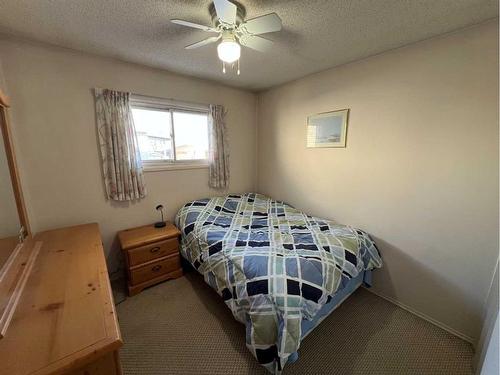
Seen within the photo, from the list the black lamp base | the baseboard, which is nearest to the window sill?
the black lamp base

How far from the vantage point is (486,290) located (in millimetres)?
1550

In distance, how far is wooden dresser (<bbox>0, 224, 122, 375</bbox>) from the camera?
0.73 meters

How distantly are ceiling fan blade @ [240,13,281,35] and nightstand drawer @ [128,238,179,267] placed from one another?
2023mm

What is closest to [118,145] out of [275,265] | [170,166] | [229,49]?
[170,166]

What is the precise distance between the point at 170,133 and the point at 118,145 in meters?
0.62

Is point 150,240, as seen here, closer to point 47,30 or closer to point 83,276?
point 83,276

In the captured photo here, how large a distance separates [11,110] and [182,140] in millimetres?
1462

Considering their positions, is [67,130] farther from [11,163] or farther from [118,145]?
[11,163]

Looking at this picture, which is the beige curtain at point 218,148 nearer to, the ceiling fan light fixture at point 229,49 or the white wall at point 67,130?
the white wall at point 67,130

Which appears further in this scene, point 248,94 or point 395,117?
point 248,94

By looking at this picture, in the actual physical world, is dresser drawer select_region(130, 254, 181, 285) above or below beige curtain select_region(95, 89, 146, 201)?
below

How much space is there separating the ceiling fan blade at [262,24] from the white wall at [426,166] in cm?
122

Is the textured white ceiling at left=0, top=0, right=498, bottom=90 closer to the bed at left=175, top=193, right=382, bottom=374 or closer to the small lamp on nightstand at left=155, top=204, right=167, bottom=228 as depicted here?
the small lamp on nightstand at left=155, top=204, right=167, bottom=228

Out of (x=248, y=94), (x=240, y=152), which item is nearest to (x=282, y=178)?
(x=240, y=152)
